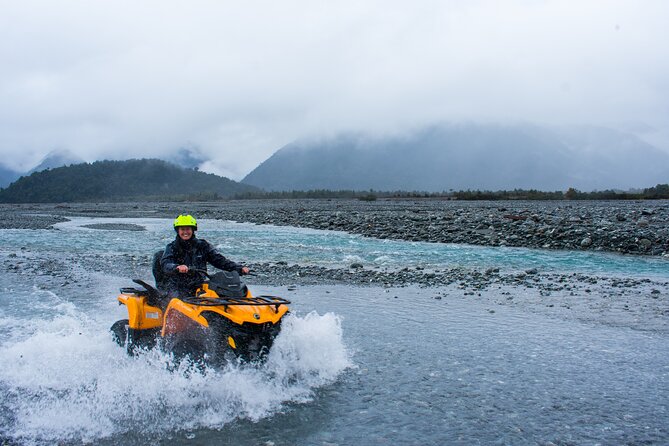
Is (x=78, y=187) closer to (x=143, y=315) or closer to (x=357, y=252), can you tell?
(x=357, y=252)

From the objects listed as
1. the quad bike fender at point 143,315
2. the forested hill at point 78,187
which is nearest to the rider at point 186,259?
the quad bike fender at point 143,315

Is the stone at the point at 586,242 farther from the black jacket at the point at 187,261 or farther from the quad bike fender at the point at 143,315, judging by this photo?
the quad bike fender at the point at 143,315

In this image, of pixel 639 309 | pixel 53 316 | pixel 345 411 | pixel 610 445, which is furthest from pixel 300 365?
pixel 639 309

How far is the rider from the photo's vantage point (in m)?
7.74

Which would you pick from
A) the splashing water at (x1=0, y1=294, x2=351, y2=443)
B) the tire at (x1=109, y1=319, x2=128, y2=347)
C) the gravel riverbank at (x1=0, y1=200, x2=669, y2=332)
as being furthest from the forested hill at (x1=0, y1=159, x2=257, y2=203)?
the splashing water at (x1=0, y1=294, x2=351, y2=443)

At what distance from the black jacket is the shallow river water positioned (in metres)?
1.07

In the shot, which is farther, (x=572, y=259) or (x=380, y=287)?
(x=572, y=259)

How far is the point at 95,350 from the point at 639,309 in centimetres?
1085

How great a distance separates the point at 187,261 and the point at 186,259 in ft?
0.11

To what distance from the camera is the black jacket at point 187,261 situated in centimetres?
777

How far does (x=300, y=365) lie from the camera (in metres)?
7.38

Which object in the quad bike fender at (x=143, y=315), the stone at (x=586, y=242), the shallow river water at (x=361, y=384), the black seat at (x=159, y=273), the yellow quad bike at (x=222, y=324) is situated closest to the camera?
the shallow river water at (x=361, y=384)

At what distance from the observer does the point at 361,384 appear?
7188 mm

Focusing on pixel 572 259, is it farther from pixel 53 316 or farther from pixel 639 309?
pixel 53 316
